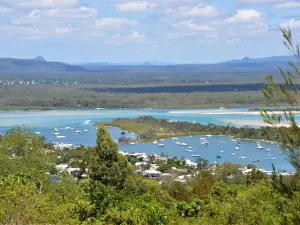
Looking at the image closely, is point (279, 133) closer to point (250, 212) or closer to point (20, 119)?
point (250, 212)

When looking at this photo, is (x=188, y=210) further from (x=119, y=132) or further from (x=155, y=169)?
(x=119, y=132)

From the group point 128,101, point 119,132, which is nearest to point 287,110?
point 119,132

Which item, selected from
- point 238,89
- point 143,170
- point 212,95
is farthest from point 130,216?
point 238,89

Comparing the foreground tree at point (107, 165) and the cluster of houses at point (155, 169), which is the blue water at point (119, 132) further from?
the foreground tree at point (107, 165)

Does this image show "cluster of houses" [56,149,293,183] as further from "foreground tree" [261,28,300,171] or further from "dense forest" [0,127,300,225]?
"foreground tree" [261,28,300,171]

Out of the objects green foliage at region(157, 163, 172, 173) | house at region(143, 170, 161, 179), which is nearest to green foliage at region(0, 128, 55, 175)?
house at region(143, 170, 161, 179)

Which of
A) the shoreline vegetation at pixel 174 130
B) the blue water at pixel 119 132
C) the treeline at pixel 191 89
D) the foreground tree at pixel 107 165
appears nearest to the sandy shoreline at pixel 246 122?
the blue water at pixel 119 132
